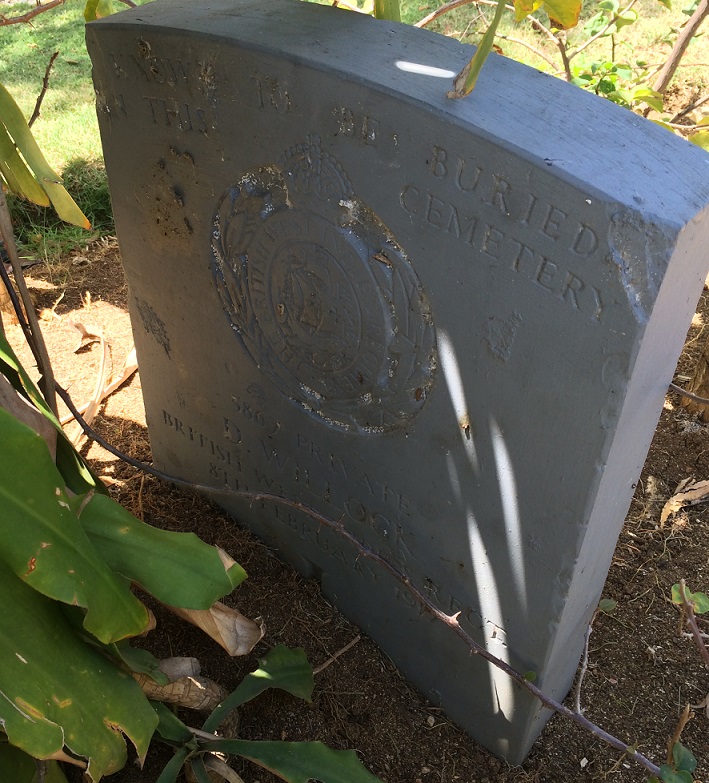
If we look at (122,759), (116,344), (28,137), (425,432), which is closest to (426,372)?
(425,432)

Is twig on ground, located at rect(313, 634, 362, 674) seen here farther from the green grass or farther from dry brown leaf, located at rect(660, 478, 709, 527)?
the green grass

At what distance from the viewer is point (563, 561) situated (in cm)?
110

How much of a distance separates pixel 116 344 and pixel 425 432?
1521 mm

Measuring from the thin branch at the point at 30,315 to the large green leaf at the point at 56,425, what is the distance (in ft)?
0.52

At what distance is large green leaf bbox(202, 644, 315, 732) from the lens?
1.34m

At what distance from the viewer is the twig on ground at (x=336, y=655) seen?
153 centimetres

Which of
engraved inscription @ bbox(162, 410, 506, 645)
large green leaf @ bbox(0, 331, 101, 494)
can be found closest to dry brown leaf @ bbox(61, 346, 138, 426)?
engraved inscription @ bbox(162, 410, 506, 645)

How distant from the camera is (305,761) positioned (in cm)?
122

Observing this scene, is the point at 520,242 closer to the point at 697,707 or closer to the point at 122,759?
the point at 122,759

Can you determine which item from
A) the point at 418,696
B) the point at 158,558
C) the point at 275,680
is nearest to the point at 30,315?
the point at 158,558

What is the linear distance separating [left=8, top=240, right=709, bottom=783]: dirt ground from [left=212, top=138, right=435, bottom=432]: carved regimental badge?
512 millimetres

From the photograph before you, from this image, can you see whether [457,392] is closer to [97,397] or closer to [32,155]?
[32,155]

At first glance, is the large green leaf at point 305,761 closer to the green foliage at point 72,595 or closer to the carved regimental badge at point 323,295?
the green foliage at point 72,595

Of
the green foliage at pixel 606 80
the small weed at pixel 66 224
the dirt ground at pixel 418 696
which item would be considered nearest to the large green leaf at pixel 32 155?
the dirt ground at pixel 418 696
